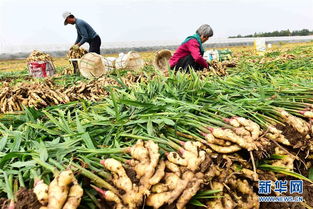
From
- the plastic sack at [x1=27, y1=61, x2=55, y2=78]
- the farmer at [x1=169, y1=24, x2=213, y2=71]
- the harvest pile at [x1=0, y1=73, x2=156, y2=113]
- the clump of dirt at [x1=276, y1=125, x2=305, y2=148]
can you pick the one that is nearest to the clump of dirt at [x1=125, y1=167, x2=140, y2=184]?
the clump of dirt at [x1=276, y1=125, x2=305, y2=148]

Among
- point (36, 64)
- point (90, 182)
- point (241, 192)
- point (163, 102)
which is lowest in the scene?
point (241, 192)

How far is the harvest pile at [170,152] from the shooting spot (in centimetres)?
104

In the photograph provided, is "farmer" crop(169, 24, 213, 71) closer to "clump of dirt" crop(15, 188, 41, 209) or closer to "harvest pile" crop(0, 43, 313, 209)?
"harvest pile" crop(0, 43, 313, 209)

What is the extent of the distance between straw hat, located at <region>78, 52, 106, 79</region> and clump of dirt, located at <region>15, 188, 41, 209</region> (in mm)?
3687

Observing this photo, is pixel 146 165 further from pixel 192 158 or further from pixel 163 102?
Result: pixel 163 102

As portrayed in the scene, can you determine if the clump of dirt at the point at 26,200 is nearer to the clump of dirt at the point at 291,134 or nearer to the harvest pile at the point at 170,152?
the harvest pile at the point at 170,152

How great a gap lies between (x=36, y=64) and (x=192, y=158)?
15.2ft

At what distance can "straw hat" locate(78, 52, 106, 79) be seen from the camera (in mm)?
4633

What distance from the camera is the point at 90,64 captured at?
4.59 m

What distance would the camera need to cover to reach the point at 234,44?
23.3 m

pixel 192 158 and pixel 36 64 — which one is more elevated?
pixel 36 64

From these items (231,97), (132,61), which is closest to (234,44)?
(132,61)

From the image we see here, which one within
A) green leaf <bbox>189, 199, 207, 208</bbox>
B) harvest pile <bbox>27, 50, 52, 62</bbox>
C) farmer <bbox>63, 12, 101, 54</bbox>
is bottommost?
green leaf <bbox>189, 199, 207, 208</bbox>

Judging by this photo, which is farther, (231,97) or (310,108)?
(231,97)
